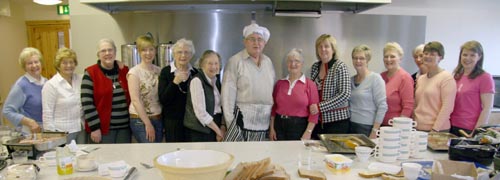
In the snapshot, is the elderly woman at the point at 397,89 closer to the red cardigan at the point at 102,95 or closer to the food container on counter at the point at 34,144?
the red cardigan at the point at 102,95

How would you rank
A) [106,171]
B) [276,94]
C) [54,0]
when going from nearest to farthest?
[106,171], [276,94], [54,0]

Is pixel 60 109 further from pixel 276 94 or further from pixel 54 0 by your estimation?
pixel 54 0

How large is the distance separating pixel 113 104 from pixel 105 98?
7cm

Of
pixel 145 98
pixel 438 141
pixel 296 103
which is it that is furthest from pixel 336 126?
pixel 145 98

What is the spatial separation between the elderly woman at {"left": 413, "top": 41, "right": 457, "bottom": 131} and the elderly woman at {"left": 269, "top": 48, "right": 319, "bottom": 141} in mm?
754

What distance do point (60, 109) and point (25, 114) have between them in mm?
334

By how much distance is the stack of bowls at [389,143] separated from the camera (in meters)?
1.52

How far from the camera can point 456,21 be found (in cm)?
362

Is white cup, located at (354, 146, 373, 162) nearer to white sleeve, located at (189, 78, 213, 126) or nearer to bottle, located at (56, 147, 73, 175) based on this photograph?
white sleeve, located at (189, 78, 213, 126)

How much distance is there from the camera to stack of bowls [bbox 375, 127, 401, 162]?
1517mm

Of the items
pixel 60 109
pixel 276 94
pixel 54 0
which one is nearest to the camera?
pixel 60 109

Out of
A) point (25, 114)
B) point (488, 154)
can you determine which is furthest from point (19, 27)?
point (488, 154)

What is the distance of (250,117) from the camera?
93.4 inches

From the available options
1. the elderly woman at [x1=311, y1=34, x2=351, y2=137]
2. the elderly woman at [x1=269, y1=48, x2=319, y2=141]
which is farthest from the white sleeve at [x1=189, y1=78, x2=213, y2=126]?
the elderly woman at [x1=311, y1=34, x2=351, y2=137]
